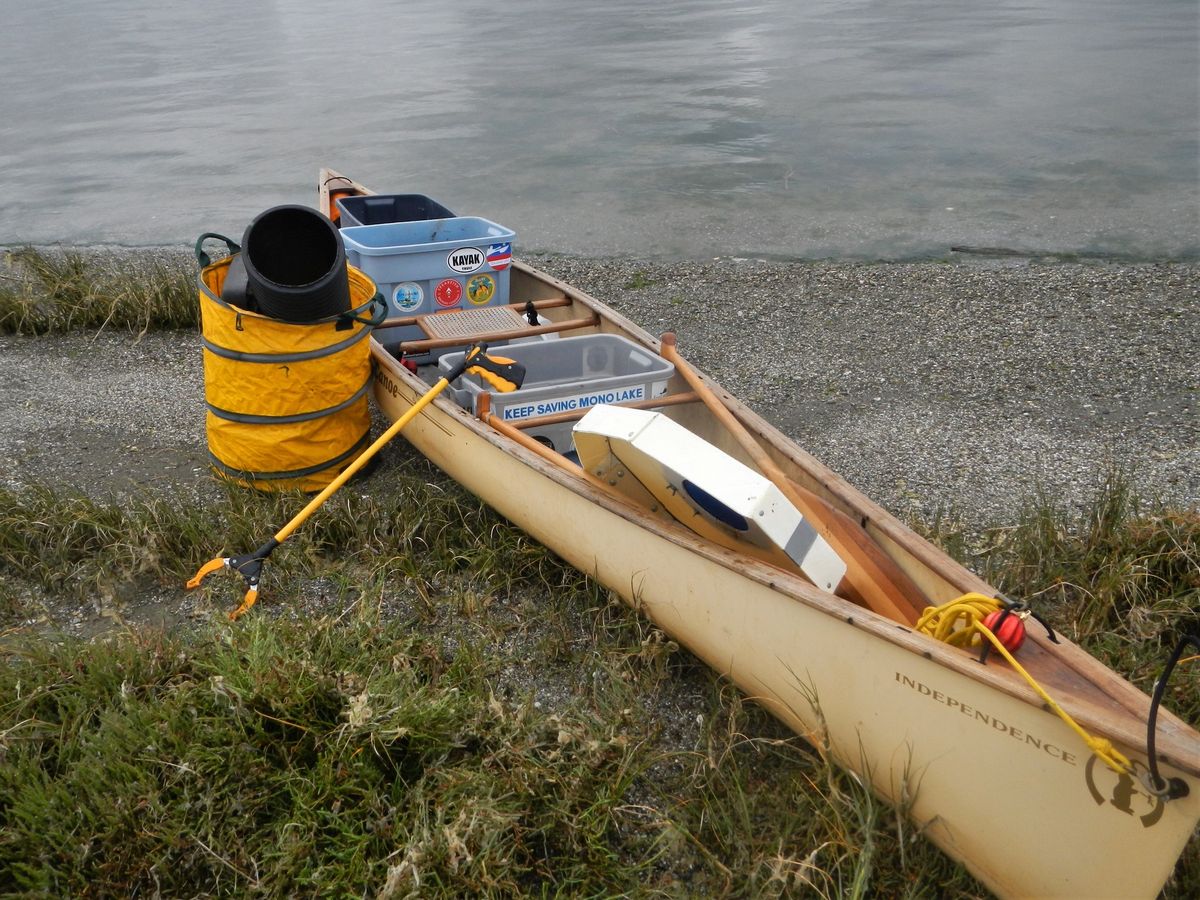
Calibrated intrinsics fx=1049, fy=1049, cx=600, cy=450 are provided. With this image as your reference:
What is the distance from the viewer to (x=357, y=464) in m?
4.51

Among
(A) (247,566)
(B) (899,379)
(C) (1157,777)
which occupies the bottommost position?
(B) (899,379)

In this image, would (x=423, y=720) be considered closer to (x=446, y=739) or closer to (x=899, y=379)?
(x=446, y=739)

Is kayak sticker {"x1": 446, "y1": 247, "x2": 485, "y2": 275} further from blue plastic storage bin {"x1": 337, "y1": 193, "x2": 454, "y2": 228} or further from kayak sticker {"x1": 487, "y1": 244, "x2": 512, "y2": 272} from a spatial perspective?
blue plastic storage bin {"x1": 337, "y1": 193, "x2": 454, "y2": 228}

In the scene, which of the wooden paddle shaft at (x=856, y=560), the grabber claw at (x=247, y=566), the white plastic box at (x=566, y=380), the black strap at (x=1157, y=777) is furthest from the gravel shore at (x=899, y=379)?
the black strap at (x=1157, y=777)

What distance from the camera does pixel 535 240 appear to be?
10773 mm

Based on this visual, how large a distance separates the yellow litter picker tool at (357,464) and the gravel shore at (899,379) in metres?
1.17

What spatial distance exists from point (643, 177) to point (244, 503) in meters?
9.30

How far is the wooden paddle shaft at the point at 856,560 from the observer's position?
3.30 meters

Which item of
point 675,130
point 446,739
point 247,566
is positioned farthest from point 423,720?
point 675,130

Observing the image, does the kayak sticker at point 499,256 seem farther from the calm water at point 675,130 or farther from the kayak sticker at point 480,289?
the calm water at point 675,130

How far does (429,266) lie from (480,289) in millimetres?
355

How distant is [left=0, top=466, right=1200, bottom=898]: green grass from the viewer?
9.68ft

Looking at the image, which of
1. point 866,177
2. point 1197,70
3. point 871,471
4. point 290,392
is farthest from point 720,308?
point 1197,70

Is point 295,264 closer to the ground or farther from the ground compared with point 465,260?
farther from the ground
